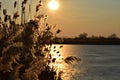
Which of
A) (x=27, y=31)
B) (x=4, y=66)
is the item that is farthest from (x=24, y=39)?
→ (x=4, y=66)

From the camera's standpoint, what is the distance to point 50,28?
30.8ft

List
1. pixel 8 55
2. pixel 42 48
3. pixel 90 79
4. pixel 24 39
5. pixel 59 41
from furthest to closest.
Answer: pixel 90 79, pixel 59 41, pixel 42 48, pixel 24 39, pixel 8 55

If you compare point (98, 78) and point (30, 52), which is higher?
point (30, 52)

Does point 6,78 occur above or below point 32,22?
below

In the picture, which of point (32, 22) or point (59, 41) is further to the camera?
point (59, 41)

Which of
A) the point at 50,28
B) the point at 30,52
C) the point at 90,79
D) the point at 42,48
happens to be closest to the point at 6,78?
the point at 30,52

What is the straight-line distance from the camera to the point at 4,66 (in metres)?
4.71

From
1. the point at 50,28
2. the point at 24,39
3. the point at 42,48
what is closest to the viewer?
the point at 24,39

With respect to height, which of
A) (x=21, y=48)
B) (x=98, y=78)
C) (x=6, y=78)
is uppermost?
(x=21, y=48)

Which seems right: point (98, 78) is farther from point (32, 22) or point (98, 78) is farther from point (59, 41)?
point (32, 22)

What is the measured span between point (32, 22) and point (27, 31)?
0.17m

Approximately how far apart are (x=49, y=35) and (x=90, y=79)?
14.4 meters

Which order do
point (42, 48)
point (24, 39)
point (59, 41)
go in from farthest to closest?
point (59, 41) → point (42, 48) → point (24, 39)

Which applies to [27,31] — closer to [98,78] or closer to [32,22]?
[32,22]
